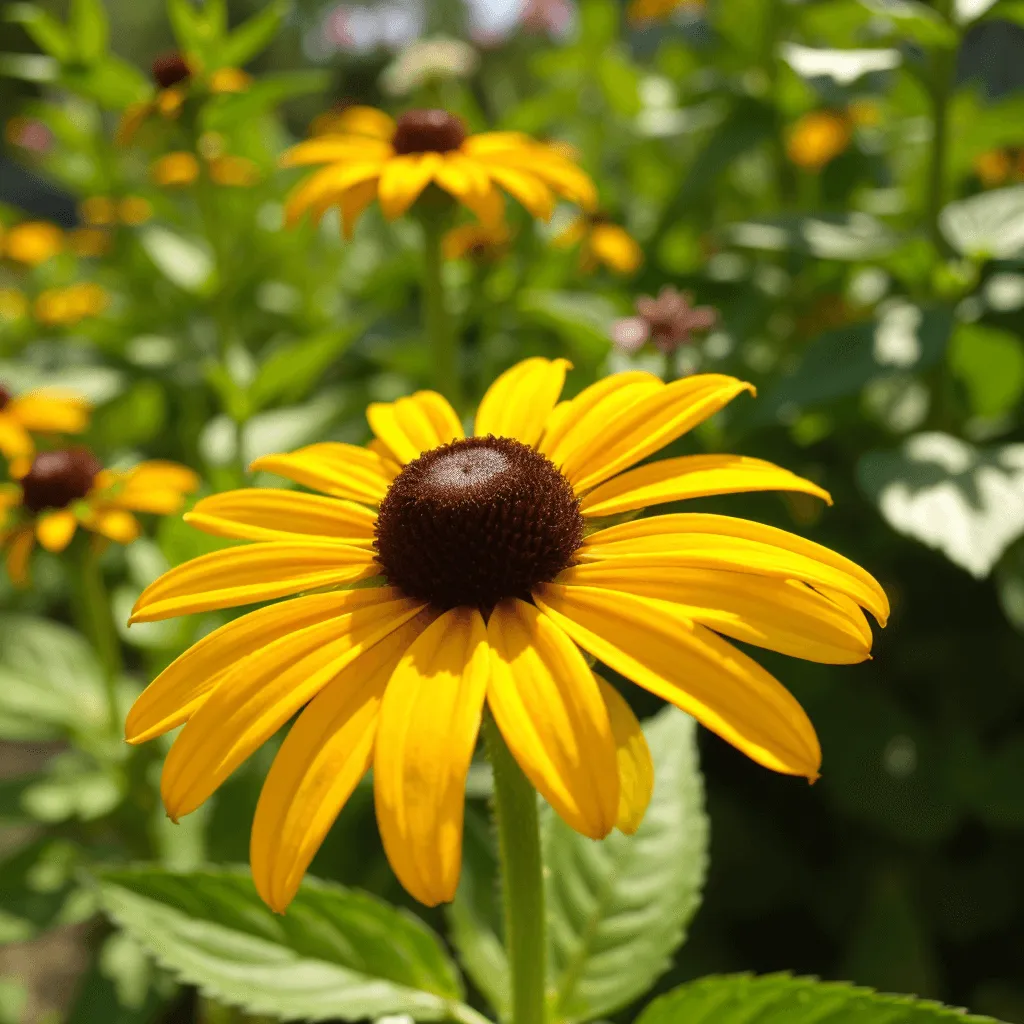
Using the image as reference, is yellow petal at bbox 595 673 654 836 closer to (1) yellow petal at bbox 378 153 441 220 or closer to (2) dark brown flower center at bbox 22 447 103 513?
(1) yellow petal at bbox 378 153 441 220

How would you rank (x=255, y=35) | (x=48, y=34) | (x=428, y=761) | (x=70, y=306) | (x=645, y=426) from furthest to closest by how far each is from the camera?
(x=70, y=306), (x=48, y=34), (x=255, y=35), (x=645, y=426), (x=428, y=761)

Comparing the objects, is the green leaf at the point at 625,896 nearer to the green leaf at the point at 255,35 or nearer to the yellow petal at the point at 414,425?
the yellow petal at the point at 414,425

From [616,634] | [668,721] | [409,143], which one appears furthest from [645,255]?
[616,634]

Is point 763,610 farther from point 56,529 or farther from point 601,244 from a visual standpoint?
point 601,244

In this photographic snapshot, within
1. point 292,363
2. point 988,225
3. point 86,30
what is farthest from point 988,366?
point 86,30

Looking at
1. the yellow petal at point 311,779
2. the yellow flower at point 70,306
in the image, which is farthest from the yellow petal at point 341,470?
the yellow flower at point 70,306

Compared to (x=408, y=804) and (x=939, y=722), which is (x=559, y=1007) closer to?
(x=408, y=804)

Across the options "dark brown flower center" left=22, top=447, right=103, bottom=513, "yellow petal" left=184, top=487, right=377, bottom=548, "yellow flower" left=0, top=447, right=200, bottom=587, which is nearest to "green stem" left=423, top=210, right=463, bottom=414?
"yellow flower" left=0, top=447, right=200, bottom=587
